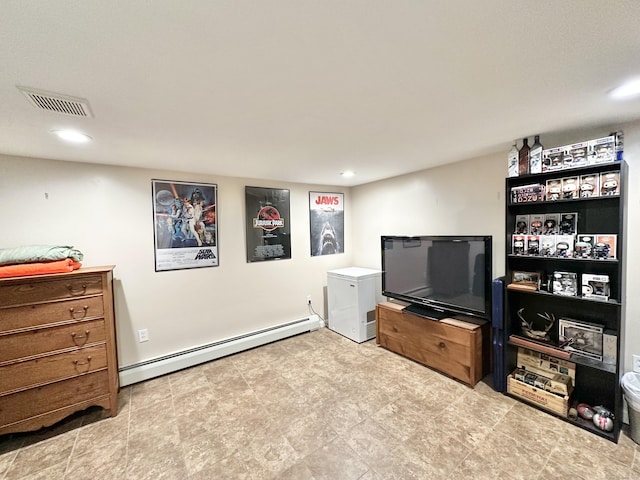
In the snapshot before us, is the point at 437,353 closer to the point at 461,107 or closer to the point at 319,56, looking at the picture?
the point at 461,107

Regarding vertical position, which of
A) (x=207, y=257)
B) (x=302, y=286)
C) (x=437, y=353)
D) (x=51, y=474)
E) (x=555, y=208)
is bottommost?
(x=51, y=474)

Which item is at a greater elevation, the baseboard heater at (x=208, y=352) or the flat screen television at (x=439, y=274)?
the flat screen television at (x=439, y=274)

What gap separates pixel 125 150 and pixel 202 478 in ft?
7.90

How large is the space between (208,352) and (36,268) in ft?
5.67

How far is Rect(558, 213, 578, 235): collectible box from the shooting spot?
211cm

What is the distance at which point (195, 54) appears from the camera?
1059 millimetres

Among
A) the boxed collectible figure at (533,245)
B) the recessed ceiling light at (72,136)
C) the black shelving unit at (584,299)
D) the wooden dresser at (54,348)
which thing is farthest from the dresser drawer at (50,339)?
the boxed collectible figure at (533,245)

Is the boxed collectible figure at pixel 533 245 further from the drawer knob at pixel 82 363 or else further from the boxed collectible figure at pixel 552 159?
the drawer knob at pixel 82 363

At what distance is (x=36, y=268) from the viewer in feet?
6.43

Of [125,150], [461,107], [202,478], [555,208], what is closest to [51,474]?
[202,478]

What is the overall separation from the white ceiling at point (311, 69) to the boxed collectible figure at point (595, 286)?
3.59 feet

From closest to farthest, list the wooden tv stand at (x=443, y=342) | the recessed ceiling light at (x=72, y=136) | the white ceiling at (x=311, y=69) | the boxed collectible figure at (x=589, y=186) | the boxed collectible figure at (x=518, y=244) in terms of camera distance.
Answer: the white ceiling at (x=311, y=69) → the recessed ceiling light at (x=72, y=136) → the boxed collectible figure at (x=589, y=186) → the boxed collectible figure at (x=518, y=244) → the wooden tv stand at (x=443, y=342)

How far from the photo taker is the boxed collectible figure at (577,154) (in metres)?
1.92

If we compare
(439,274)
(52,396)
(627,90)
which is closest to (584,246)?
(627,90)
